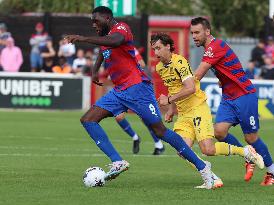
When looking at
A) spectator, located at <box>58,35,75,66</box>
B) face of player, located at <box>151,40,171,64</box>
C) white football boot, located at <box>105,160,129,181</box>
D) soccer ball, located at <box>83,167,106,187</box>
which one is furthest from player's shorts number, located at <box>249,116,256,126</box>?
spectator, located at <box>58,35,75,66</box>

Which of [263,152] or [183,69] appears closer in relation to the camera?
[183,69]

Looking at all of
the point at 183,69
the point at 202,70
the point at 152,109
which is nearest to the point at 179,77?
the point at 183,69

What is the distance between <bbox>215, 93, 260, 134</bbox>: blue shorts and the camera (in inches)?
559

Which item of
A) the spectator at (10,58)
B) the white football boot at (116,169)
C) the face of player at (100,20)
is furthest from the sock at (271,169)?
the spectator at (10,58)

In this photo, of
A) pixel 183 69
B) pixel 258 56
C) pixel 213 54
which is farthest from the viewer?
pixel 258 56

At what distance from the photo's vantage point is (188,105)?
1430 cm

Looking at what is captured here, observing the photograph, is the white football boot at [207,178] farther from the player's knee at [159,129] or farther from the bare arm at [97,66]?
the bare arm at [97,66]

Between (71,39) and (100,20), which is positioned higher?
(100,20)

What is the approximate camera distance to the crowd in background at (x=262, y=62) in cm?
3200

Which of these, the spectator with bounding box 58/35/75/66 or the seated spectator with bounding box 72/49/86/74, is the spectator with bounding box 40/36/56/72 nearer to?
the spectator with bounding box 58/35/75/66

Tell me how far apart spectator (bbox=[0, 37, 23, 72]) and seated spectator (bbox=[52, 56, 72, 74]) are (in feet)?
3.81

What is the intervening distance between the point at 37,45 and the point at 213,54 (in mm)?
21652

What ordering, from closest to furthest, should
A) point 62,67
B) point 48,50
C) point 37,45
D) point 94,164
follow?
1. point 94,164
2. point 62,67
3. point 48,50
4. point 37,45

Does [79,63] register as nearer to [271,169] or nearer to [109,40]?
[271,169]
